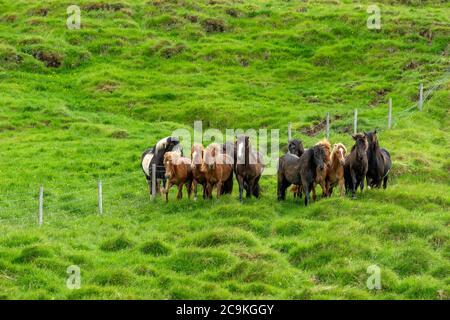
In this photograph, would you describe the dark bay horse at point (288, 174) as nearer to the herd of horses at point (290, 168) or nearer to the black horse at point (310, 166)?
the herd of horses at point (290, 168)

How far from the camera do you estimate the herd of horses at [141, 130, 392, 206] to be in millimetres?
25359

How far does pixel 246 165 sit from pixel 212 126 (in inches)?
582

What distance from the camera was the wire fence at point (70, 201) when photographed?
25147 mm

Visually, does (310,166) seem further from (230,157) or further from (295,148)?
(295,148)

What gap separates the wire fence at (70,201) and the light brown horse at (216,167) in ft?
6.36

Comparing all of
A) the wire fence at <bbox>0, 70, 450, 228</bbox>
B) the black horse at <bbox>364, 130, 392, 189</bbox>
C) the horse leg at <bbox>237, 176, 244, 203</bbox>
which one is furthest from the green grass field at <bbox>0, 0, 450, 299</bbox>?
the black horse at <bbox>364, 130, 392, 189</bbox>

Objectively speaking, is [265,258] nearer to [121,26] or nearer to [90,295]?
[90,295]

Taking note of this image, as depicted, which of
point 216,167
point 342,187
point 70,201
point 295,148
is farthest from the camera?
point 295,148

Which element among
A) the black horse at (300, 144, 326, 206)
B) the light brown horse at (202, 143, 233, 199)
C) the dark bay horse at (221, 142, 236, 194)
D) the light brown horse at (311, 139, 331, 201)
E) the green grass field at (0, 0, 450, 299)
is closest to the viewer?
the green grass field at (0, 0, 450, 299)

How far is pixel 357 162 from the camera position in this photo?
25.5 metres

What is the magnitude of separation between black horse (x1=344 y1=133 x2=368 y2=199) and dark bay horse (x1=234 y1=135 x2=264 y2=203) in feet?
9.65

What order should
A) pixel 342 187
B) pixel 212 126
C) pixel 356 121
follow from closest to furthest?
pixel 342 187
pixel 356 121
pixel 212 126

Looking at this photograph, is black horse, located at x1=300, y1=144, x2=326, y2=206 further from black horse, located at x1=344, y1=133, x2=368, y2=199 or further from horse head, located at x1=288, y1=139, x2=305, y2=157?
horse head, located at x1=288, y1=139, x2=305, y2=157

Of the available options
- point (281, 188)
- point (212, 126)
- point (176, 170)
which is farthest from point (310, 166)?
point (212, 126)
